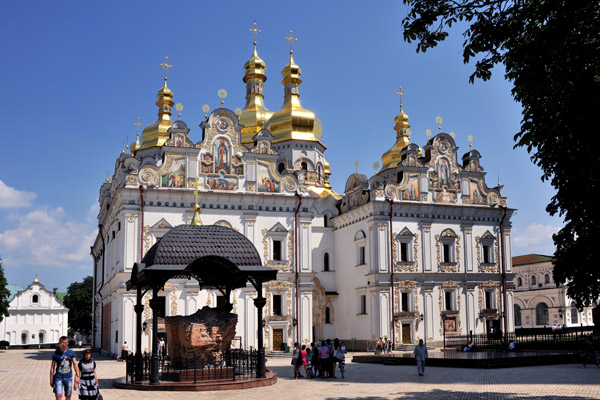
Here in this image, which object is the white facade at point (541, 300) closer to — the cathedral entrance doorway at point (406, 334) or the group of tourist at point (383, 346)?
the cathedral entrance doorway at point (406, 334)

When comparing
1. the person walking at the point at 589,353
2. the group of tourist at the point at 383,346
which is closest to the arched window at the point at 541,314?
the group of tourist at the point at 383,346

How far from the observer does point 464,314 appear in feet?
143

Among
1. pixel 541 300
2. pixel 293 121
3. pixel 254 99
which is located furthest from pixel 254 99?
pixel 541 300

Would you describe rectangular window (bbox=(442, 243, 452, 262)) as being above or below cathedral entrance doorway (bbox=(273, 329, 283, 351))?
above

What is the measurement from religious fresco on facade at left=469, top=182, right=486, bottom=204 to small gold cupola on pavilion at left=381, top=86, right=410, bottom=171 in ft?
30.6

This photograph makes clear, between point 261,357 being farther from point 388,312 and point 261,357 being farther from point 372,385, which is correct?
point 388,312

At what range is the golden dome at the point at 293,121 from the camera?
166ft

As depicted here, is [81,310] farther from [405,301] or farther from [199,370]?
[199,370]

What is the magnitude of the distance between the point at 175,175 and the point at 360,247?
12832 mm

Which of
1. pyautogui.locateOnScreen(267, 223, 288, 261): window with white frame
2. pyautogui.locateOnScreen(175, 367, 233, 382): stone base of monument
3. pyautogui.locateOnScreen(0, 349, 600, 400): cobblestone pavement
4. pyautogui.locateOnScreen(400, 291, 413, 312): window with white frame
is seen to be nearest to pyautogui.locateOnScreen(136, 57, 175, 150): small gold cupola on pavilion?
pyautogui.locateOnScreen(267, 223, 288, 261): window with white frame

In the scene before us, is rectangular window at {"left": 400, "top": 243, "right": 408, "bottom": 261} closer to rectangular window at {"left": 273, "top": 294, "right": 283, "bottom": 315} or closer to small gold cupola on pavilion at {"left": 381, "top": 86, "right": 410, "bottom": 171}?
rectangular window at {"left": 273, "top": 294, "right": 283, "bottom": 315}

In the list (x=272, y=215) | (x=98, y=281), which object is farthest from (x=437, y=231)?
(x=98, y=281)

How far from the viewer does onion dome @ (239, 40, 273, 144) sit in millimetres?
54406

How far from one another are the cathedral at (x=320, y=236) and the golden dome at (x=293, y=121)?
0.89 ft
